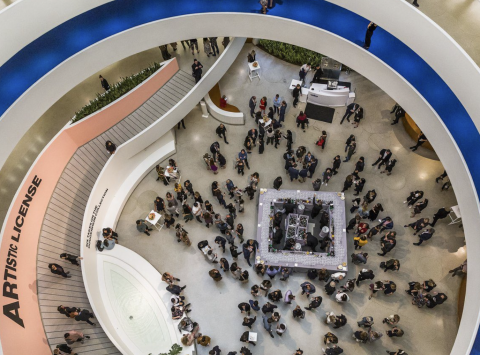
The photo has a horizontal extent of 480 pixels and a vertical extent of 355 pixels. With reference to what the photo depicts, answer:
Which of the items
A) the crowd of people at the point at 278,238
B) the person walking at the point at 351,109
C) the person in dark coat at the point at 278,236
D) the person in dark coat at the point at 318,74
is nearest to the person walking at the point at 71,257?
the crowd of people at the point at 278,238

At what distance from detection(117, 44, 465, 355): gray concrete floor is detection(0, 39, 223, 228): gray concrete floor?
295 centimetres

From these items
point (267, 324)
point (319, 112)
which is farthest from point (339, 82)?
point (267, 324)

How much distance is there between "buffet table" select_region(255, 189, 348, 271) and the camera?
13.5 meters

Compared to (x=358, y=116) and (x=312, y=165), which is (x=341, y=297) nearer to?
(x=312, y=165)

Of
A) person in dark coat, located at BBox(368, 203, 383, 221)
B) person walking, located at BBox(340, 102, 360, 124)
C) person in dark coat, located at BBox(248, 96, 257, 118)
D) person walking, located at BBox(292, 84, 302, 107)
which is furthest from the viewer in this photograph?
person walking, located at BBox(292, 84, 302, 107)

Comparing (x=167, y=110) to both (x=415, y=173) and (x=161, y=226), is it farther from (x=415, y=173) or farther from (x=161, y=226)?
(x=415, y=173)

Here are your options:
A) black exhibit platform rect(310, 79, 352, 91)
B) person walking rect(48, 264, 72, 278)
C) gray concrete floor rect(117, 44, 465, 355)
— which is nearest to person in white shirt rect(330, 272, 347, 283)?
gray concrete floor rect(117, 44, 465, 355)

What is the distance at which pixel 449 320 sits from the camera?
1269 cm

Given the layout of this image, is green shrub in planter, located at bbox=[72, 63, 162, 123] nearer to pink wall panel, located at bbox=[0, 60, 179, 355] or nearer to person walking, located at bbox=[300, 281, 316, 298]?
pink wall panel, located at bbox=[0, 60, 179, 355]

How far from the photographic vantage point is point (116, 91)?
609 inches

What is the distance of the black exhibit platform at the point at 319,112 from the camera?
57.4 ft

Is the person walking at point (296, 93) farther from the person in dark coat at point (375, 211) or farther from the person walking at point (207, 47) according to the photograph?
the person in dark coat at point (375, 211)

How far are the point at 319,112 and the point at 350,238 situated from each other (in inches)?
261

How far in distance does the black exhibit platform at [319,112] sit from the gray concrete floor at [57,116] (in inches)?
209
